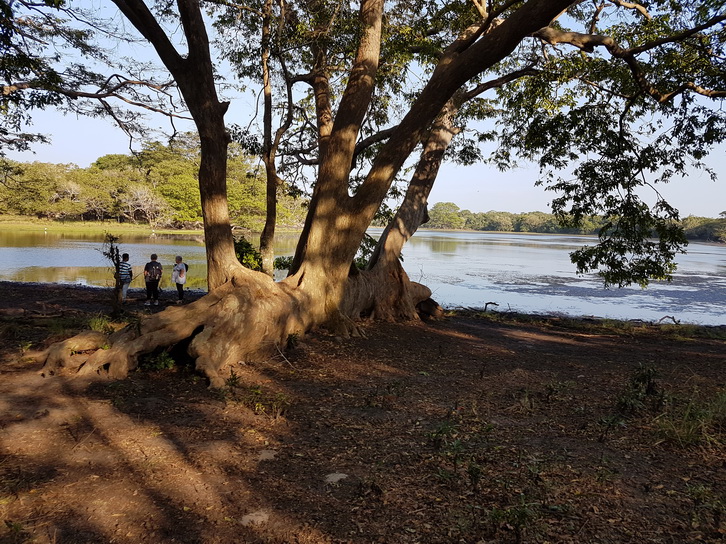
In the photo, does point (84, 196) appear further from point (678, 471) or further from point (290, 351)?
point (678, 471)

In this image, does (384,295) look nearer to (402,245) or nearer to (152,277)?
(402,245)

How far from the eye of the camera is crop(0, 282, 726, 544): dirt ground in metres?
2.85

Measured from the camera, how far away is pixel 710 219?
260ft

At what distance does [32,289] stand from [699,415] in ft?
53.1

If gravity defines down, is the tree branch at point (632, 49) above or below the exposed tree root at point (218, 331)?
above

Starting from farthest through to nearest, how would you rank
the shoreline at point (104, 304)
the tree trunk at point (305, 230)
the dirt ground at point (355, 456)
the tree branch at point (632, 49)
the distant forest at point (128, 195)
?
the distant forest at point (128, 195), the shoreline at point (104, 304), the tree branch at point (632, 49), the tree trunk at point (305, 230), the dirt ground at point (355, 456)

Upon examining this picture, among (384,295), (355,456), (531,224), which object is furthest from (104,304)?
(531,224)

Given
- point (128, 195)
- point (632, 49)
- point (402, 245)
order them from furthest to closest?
point (128, 195) → point (402, 245) → point (632, 49)

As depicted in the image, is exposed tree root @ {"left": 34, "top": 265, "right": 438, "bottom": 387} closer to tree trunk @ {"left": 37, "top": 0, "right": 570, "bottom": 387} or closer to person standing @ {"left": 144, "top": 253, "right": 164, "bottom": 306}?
tree trunk @ {"left": 37, "top": 0, "right": 570, "bottom": 387}

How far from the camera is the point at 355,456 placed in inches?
152

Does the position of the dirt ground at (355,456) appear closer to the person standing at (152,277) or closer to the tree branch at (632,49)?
the tree branch at (632,49)

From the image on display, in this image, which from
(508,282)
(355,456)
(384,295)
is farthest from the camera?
(508,282)

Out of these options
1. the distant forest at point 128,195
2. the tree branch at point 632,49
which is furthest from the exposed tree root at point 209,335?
the distant forest at point 128,195

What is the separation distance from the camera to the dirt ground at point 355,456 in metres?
2.85
